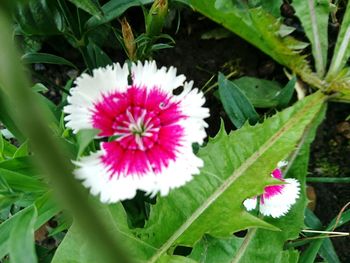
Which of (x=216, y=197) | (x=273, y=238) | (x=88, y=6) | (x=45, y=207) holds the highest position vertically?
(x=88, y=6)

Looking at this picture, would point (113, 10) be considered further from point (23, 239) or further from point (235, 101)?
point (23, 239)

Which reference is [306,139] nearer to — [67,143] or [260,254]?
[260,254]

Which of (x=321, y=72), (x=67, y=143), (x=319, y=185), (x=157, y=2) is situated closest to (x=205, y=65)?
(x=321, y=72)

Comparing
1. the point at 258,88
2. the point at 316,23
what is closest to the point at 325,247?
the point at 258,88

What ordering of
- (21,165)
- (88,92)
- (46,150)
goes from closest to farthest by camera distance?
(46,150) < (88,92) < (21,165)

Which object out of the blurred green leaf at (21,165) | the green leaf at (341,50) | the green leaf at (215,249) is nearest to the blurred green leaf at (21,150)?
the blurred green leaf at (21,165)
